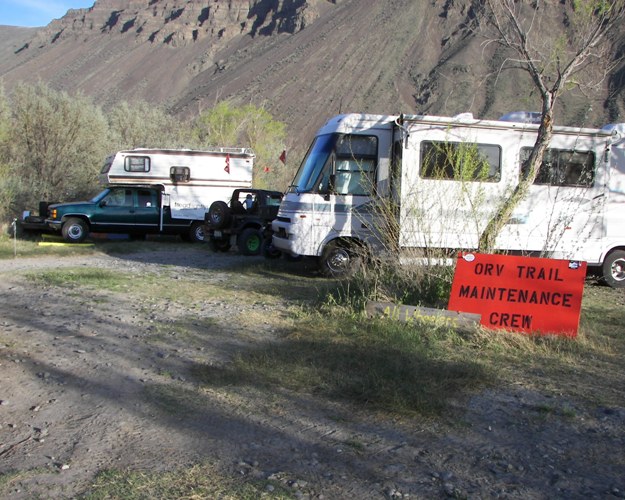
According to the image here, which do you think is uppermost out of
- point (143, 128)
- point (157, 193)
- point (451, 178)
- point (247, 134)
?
point (247, 134)

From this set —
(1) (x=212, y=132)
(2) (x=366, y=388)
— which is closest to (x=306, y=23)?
(1) (x=212, y=132)

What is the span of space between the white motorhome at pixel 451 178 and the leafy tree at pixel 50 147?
1465 cm

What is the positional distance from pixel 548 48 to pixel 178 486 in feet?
29.9

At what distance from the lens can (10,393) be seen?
4.63m

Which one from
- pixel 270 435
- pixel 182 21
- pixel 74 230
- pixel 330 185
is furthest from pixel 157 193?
pixel 182 21

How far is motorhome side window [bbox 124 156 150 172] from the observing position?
19125 mm

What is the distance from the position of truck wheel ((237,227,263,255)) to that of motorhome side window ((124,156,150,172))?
6.10 metres

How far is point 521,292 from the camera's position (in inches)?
263

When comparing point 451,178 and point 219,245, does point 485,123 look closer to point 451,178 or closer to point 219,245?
point 451,178

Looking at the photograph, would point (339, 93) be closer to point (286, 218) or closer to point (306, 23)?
point (306, 23)

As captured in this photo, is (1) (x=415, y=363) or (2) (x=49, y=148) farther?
(2) (x=49, y=148)

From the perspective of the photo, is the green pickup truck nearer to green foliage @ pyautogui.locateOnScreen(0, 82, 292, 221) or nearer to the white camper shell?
the white camper shell

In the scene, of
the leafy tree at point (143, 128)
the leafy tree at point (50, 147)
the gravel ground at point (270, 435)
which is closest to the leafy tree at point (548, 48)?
the gravel ground at point (270, 435)

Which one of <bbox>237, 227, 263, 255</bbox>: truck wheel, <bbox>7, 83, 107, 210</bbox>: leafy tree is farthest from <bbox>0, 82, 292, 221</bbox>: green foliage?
<bbox>237, 227, 263, 255</bbox>: truck wheel
